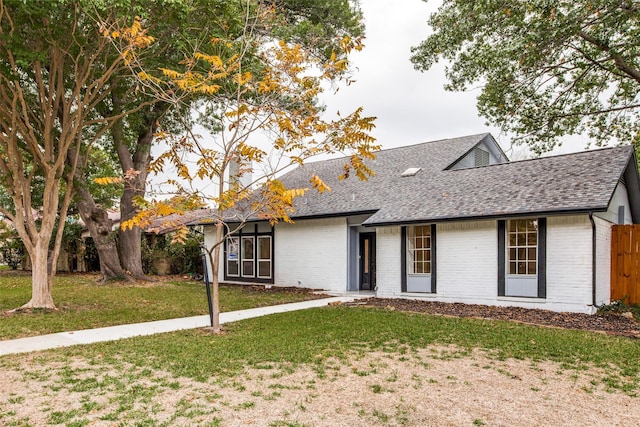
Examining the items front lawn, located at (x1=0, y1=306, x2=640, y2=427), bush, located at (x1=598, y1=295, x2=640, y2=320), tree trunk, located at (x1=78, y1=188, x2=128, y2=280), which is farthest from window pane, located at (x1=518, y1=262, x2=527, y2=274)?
tree trunk, located at (x1=78, y1=188, x2=128, y2=280)

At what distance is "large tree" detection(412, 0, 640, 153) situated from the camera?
414 inches

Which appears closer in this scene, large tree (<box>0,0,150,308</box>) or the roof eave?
large tree (<box>0,0,150,308</box>)

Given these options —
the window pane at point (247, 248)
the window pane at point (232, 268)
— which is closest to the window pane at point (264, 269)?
the window pane at point (247, 248)

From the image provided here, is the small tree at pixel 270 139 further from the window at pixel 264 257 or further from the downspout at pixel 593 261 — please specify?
the window at pixel 264 257

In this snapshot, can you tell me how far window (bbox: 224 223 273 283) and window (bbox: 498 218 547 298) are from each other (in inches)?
355

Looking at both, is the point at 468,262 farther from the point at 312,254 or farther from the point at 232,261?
the point at 232,261

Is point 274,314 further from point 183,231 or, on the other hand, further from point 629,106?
point 629,106

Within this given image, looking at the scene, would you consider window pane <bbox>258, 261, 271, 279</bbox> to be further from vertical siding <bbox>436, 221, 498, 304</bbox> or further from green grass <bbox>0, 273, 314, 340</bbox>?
vertical siding <bbox>436, 221, 498, 304</bbox>

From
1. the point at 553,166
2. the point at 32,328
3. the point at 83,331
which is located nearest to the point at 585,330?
the point at 553,166

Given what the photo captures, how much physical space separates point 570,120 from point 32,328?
1645 centimetres

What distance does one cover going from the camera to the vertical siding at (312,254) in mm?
15320

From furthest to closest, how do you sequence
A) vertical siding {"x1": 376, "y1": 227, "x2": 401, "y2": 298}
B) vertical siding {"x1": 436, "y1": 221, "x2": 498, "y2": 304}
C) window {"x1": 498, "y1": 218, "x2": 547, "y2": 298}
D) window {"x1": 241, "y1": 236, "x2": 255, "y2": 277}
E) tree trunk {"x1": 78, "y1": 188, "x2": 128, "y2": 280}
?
1. window {"x1": 241, "y1": 236, "x2": 255, "y2": 277}
2. tree trunk {"x1": 78, "y1": 188, "x2": 128, "y2": 280}
3. vertical siding {"x1": 376, "y1": 227, "x2": 401, "y2": 298}
4. vertical siding {"x1": 436, "y1": 221, "x2": 498, "y2": 304}
5. window {"x1": 498, "y1": 218, "x2": 547, "y2": 298}

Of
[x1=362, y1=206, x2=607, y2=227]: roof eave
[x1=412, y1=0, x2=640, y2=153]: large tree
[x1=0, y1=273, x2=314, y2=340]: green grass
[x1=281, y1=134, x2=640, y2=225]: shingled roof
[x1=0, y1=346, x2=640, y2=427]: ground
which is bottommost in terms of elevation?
[x1=0, y1=273, x2=314, y2=340]: green grass

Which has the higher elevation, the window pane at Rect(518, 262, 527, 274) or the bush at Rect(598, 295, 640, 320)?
the window pane at Rect(518, 262, 527, 274)
